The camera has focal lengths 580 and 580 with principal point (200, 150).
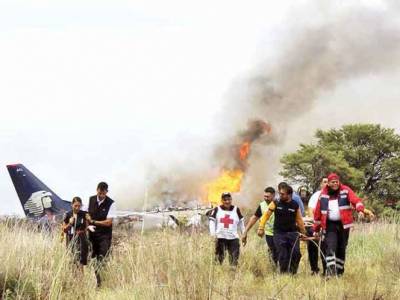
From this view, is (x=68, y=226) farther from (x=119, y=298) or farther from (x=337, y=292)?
(x=337, y=292)

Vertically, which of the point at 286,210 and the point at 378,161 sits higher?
the point at 378,161

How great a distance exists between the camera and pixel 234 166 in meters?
40.8

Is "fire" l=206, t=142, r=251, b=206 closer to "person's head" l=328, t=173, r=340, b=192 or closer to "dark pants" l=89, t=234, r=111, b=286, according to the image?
"dark pants" l=89, t=234, r=111, b=286

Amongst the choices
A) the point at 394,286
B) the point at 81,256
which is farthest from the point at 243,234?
the point at 394,286

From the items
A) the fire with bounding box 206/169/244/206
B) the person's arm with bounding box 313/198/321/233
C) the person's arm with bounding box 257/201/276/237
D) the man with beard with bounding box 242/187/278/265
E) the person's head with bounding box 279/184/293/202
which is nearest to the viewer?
the person's arm with bounding box 313/198/321/233

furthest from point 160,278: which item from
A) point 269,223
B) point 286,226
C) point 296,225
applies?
point 269,223

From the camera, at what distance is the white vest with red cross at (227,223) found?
Answer: 9.96 metres

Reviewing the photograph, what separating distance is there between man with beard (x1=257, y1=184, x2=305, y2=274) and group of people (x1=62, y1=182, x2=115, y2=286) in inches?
100

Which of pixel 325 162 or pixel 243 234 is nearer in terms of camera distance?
pixel 243 234

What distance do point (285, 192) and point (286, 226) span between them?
1.91 feet

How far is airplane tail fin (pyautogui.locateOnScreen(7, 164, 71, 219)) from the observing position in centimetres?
2166

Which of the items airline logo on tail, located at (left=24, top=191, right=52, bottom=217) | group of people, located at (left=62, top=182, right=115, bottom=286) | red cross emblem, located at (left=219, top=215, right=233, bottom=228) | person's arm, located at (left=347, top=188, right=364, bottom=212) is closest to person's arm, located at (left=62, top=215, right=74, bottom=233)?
group of people, located at (left=62, top=182, right=115, bottom=286)

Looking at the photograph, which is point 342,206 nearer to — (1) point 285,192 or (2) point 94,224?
(1) point 285,192

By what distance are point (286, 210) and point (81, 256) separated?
134 inches
